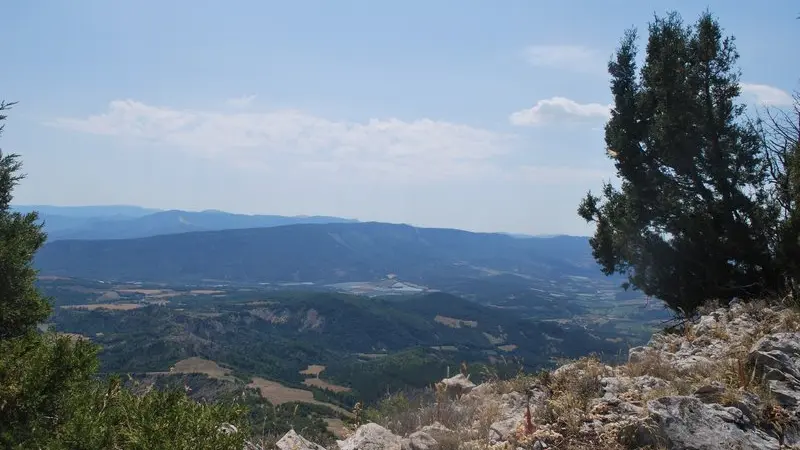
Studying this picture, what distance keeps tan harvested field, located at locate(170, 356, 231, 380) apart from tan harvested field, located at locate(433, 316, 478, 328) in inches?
3298

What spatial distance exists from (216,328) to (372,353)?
3552 cm

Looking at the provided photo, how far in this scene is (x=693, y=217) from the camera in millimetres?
15000

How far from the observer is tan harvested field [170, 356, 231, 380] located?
67.4m

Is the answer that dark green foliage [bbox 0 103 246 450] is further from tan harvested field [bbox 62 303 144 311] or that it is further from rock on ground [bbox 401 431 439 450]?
tan harvested field [bbox 62 303 144 311]

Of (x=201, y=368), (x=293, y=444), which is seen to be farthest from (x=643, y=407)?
(x=201, y=368)

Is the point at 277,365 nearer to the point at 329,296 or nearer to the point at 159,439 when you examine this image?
the point at 329,296

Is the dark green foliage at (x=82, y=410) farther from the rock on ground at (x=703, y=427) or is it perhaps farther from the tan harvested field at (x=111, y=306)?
the tan harvested field at (x=111, y=306)

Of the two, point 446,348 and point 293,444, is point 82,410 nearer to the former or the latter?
point 293,444

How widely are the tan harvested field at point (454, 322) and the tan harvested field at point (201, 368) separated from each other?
83.8 m

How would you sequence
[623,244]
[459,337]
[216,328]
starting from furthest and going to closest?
[459,337] → [216,328] → [623,244]

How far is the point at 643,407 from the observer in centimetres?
570

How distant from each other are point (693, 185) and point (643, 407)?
12.1 meters

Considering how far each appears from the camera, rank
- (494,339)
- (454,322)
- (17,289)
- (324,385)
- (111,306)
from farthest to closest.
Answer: (454,322) → (111,306) → (494,339) → (324,385) → (17,289)

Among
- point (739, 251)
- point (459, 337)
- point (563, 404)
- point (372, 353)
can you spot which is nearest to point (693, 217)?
point (739, 251)
